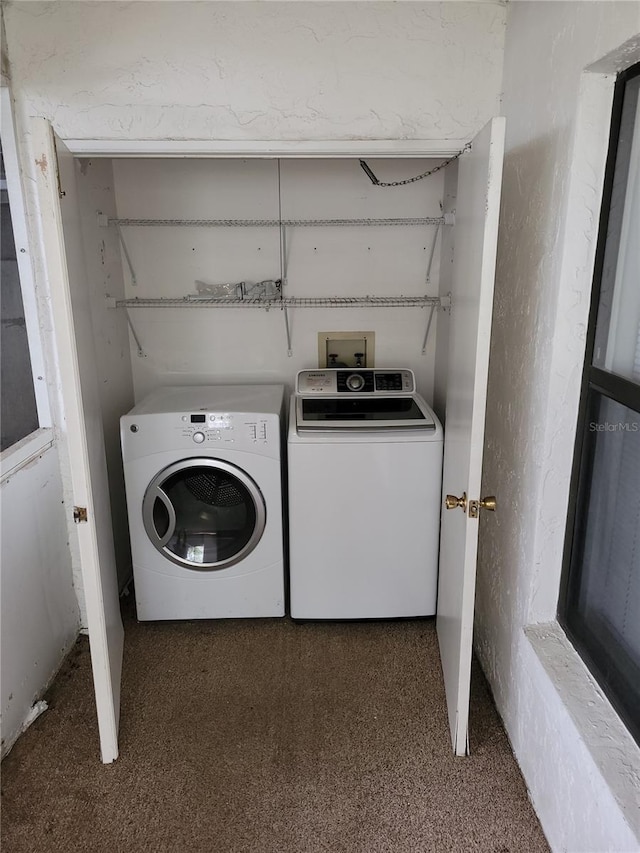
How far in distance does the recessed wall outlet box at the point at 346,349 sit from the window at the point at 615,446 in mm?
1451

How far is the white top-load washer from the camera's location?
90.9 inches

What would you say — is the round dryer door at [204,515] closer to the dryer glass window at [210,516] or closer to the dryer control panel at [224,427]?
the dryer glass window at [210,516]

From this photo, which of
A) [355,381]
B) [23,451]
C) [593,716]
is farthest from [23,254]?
[593,716]

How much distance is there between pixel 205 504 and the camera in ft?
8.08

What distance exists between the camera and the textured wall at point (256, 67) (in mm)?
1887

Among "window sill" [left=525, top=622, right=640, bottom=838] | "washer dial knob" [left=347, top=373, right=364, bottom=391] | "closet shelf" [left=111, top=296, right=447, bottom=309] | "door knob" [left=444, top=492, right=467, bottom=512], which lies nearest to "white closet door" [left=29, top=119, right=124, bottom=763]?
"closet shelf" [left=111, top=296, right=447, bottom=309]

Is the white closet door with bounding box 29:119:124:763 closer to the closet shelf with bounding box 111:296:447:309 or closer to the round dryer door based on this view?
the round dryer door

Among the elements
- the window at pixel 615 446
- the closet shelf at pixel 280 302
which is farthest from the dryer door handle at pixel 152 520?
the window at pixel 615 446

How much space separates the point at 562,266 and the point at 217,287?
67.3 inches

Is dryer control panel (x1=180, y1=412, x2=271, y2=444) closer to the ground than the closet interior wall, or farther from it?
closer to the ground

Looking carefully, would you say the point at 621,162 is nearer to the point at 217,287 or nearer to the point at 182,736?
the point at 217,287

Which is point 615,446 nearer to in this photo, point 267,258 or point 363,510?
point 363,510

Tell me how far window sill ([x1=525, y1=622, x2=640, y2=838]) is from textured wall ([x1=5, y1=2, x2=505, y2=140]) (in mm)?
1615

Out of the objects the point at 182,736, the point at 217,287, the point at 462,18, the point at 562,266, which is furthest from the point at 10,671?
the point at 462,18
